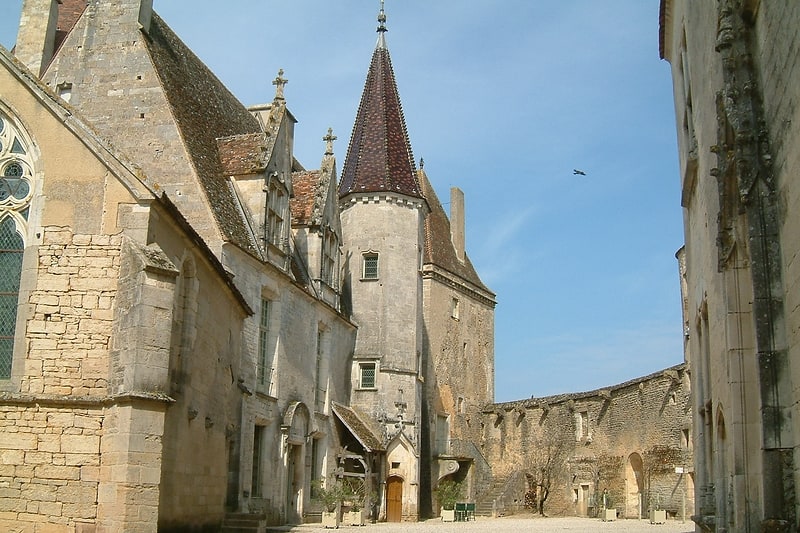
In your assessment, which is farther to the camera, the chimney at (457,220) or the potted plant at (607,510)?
the chimney at (457,220)

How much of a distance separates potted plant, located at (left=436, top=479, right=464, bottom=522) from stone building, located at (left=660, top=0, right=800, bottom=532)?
19.2 meters

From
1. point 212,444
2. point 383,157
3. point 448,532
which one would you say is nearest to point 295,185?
point 383,157

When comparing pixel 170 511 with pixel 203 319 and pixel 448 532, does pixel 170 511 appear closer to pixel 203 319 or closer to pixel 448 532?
pixel 203 319

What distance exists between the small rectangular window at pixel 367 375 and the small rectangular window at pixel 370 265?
3.05 metres

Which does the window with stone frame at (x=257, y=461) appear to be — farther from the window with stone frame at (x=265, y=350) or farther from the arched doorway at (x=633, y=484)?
the arched doorway at (x=633, y=484)

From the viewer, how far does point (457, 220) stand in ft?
138

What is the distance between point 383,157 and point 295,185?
527 centimetres

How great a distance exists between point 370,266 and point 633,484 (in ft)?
42.8

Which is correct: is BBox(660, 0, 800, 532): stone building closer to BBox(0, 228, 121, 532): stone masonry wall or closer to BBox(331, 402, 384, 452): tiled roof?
BBox(0, 228, 121, 532): stone masonry wall

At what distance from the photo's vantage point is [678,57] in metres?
15.9

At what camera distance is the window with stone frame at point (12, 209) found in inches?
459

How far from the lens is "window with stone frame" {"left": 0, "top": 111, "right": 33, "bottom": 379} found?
11648 mm

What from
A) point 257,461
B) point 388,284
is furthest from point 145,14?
point 388,284

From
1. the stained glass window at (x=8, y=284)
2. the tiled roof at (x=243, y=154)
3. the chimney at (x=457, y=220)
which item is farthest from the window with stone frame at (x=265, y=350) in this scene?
the chimney at (x=457, y=220)
